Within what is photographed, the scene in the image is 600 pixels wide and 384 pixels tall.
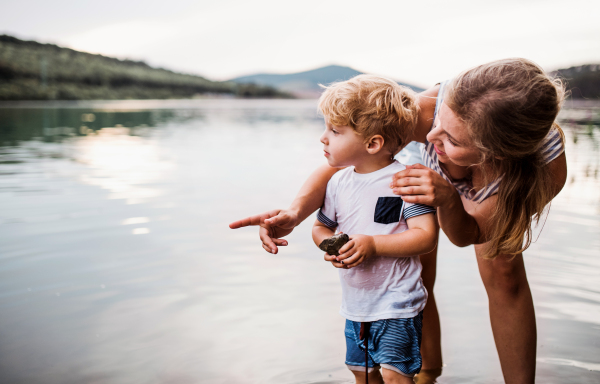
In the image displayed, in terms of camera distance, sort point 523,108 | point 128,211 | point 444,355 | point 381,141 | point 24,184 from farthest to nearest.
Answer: point 24,184 → point 128,211 → point 444,355 → point 381,141 → point 523,108

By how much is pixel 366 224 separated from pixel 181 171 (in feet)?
18.4

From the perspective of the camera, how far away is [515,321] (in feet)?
5.89

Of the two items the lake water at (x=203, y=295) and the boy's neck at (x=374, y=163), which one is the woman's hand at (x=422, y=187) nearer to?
the boy's neck at (x=374, y=163)

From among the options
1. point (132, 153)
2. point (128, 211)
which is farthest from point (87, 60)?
point (128, 211)

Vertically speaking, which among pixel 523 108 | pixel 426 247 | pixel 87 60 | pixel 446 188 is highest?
pixel 87 60

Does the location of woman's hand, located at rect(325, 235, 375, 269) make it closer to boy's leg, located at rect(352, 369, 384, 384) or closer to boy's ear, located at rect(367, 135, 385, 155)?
boy's ear, located at rect(367, 135, 385, 155)

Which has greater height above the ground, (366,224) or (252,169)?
(366,224)

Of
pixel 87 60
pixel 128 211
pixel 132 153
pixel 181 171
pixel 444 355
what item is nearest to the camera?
pixel 444 355

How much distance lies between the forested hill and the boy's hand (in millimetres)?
40784

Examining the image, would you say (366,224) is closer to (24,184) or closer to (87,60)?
(24,184)

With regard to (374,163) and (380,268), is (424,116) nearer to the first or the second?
(374,163)

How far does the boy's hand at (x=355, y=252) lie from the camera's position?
1389 millimetres

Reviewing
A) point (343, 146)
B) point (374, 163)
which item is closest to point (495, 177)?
point (374, 163)

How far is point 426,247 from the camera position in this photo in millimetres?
1443
